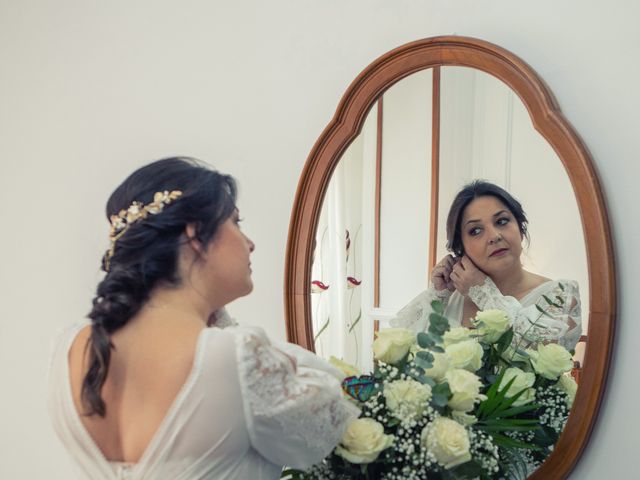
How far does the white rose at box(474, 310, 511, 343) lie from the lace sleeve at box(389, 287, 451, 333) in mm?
136

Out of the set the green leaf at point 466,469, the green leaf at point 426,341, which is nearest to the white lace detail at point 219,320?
the green leaf at point 426,341

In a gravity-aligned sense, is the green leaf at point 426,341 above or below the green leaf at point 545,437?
above

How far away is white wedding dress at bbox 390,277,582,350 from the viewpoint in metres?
1.53

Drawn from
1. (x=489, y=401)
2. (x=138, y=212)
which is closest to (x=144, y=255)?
(x=138, y=212)

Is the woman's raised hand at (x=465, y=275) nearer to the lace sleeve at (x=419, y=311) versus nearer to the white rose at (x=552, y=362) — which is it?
the lace sleeve at (x=419, y=311)

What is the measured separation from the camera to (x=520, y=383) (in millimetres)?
1489

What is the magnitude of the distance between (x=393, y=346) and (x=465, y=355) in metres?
0.14

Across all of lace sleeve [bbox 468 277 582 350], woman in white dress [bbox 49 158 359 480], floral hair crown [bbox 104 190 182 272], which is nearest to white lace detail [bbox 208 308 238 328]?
woman in white dress [bbox 49 158 359 480]

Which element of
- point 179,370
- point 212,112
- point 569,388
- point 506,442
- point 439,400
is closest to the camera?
point 179,370

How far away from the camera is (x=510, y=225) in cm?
161

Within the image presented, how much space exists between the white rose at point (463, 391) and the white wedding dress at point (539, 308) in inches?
12.2

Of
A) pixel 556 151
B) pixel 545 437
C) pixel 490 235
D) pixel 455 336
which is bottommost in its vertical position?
pixel 545 437

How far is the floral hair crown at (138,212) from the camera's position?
1.24m

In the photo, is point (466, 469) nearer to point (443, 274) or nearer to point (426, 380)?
point (426, 380)
